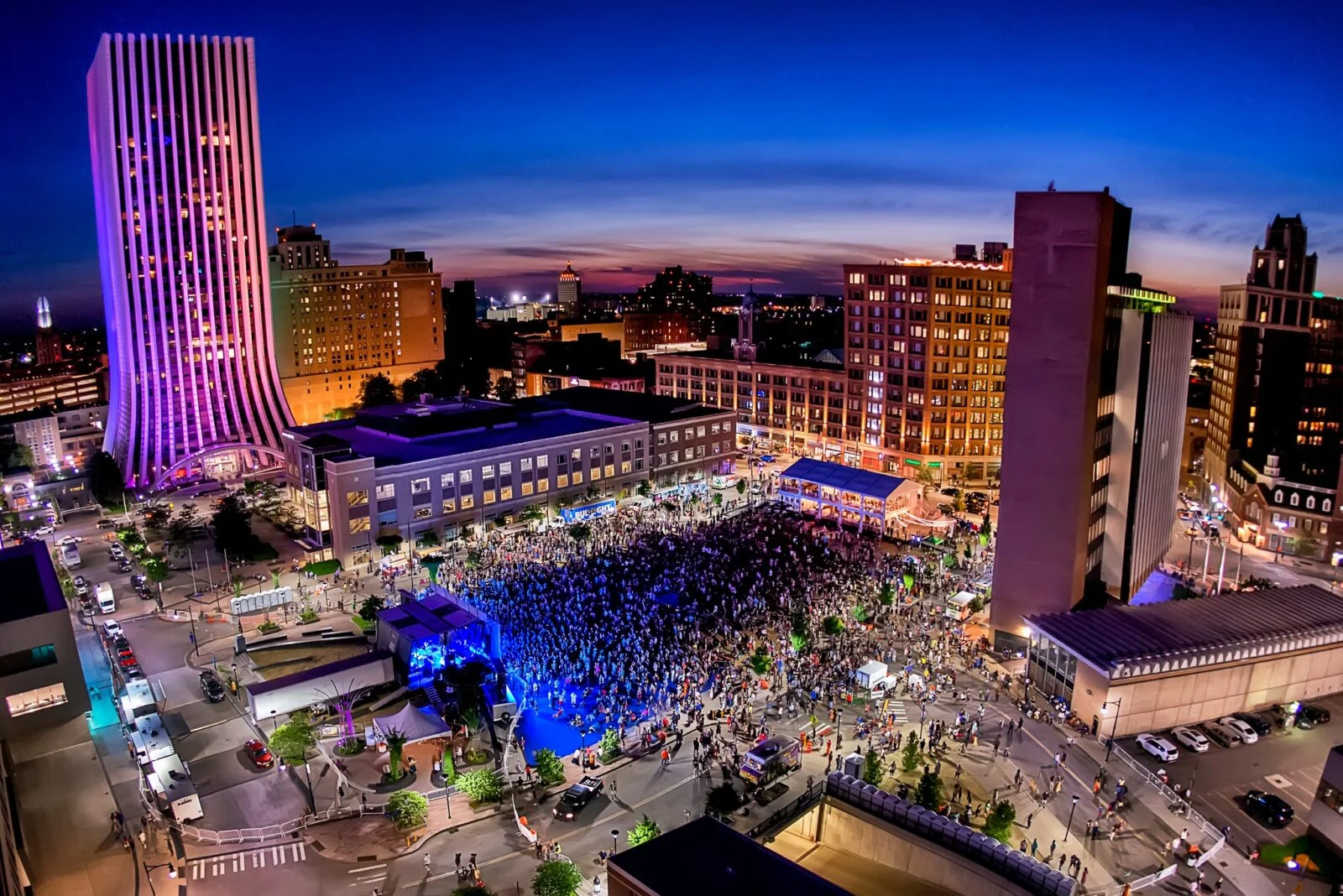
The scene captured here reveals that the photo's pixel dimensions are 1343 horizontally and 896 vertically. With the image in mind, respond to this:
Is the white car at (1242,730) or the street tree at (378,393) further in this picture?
the street tree at (378,393)

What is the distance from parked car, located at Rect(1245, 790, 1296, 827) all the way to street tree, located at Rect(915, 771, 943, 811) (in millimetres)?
11022

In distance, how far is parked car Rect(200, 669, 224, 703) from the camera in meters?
35.1

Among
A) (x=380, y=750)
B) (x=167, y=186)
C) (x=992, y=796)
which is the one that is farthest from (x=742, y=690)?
(x=167, y=186)

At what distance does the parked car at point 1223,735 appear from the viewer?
3247 centimetres

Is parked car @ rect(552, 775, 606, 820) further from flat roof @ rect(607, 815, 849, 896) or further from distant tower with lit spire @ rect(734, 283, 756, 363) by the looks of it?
distant tower with lit spire @ rect(734, 283, 756, 363)

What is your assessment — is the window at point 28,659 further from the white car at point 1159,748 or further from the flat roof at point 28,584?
the white car at point 1159,748

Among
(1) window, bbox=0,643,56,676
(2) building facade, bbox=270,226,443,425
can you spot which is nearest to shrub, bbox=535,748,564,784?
(1) window, bbox=0,643,56,676

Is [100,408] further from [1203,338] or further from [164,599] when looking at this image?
[1203,338]

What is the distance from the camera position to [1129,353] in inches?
1625

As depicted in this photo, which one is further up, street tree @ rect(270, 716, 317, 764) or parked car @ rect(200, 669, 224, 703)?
street tree @ rect(270, 716, 317, 764)

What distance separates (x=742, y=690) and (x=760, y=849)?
17002 mm

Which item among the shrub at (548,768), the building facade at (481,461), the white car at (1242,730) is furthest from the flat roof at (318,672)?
the white car at (1242,730)

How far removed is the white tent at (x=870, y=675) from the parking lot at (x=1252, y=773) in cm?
917

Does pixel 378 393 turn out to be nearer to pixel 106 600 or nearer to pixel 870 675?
pixel 106 600
